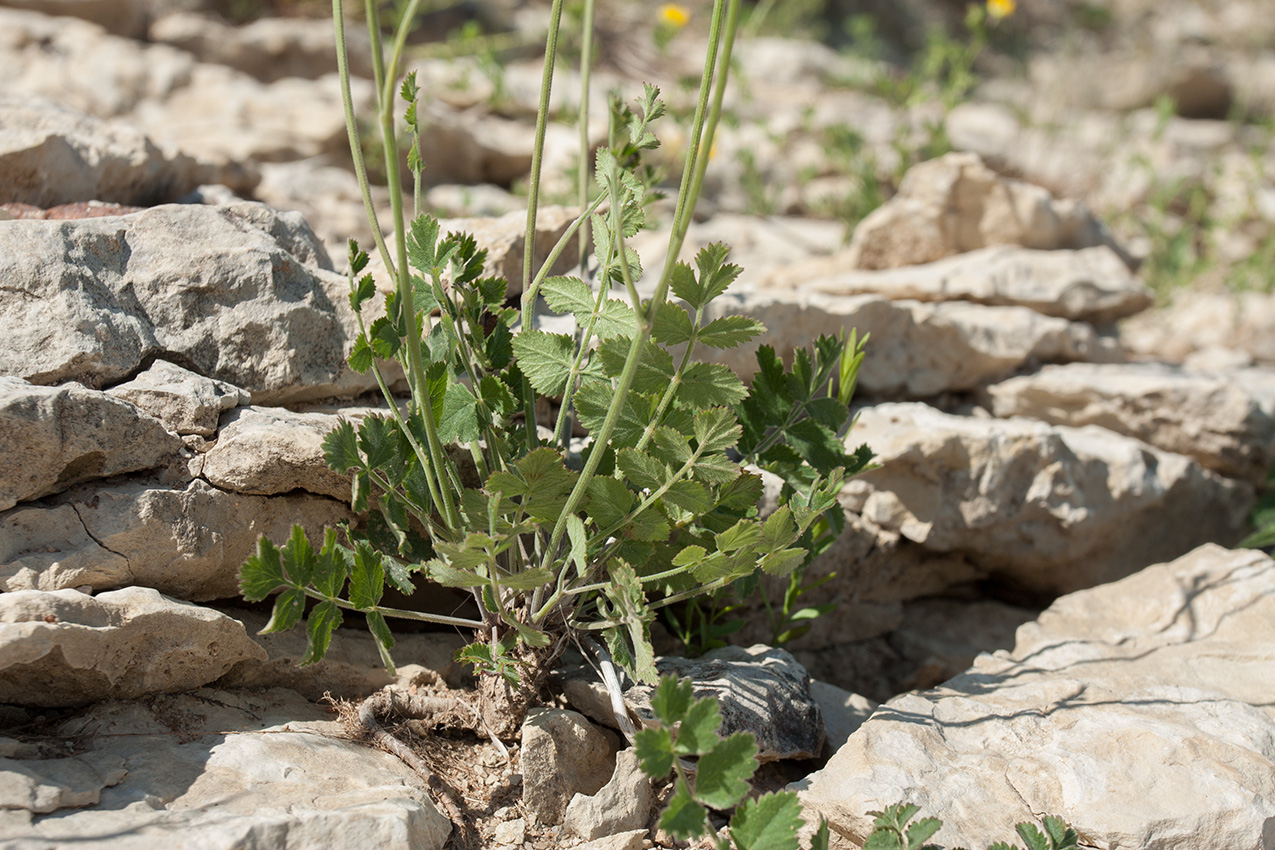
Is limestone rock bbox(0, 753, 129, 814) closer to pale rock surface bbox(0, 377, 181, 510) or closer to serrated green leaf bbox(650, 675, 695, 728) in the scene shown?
pale rock surface bbox(0, 377, 181, 510)

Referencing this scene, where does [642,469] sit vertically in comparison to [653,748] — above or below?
above

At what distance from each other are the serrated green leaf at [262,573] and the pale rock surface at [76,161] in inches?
72.2

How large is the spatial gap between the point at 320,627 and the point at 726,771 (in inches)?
30.3

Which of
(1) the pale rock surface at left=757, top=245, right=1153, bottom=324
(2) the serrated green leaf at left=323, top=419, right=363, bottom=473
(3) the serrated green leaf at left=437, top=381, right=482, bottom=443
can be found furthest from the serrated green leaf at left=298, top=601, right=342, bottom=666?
(1) the pale rock surface at left=757, top=245, right=1153, bottom=324

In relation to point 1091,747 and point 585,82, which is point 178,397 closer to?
point 585,82

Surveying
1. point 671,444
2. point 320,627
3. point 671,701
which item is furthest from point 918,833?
point 320,627

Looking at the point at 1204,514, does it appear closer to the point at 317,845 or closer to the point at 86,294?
the point at 317,845

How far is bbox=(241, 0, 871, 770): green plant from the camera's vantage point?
1.65m

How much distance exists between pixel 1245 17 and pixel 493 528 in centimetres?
1381

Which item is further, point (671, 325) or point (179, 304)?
point (179, 304)

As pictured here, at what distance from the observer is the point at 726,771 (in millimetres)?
1533

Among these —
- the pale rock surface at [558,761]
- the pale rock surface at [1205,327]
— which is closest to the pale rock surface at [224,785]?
the pale rock surface at [558,761]

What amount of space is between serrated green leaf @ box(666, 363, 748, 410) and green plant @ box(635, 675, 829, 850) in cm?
55

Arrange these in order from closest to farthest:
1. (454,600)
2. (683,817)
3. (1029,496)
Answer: (683,817), (454,600), (1029,496)
